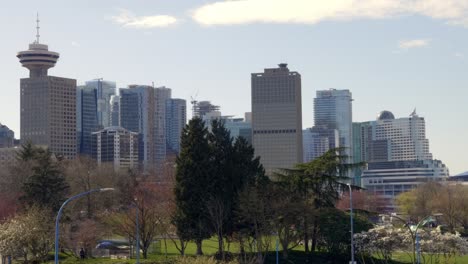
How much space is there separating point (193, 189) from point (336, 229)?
11.4m

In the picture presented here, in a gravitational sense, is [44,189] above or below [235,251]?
above

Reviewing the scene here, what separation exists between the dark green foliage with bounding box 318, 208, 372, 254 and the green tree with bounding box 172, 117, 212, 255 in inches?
348

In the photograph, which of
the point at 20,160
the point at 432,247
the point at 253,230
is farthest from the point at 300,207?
the point at 20,160

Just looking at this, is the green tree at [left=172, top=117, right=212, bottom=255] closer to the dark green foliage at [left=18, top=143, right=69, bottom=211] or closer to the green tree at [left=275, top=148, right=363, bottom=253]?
the green tree at [left=275, top=148, right=363, bottom=253]

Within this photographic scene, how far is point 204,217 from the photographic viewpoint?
6419 cm

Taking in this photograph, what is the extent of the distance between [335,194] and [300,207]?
7.32 m

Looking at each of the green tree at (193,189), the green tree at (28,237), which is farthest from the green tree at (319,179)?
the green tree at (28,237)

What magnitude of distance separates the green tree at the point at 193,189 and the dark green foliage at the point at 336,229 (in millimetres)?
8833

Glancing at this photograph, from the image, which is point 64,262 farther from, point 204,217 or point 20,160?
point 20,160

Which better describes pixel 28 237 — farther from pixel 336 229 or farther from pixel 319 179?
pixel 319 179

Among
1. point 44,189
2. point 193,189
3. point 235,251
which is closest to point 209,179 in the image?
point 193,189

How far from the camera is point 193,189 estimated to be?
64.2 m

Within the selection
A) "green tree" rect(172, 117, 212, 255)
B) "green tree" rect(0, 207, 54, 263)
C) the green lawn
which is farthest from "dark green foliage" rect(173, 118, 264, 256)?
"green tree" rect(0, 207, 54, 263)

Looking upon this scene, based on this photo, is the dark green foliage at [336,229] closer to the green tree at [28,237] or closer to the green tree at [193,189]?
the green tree at [193,189]
